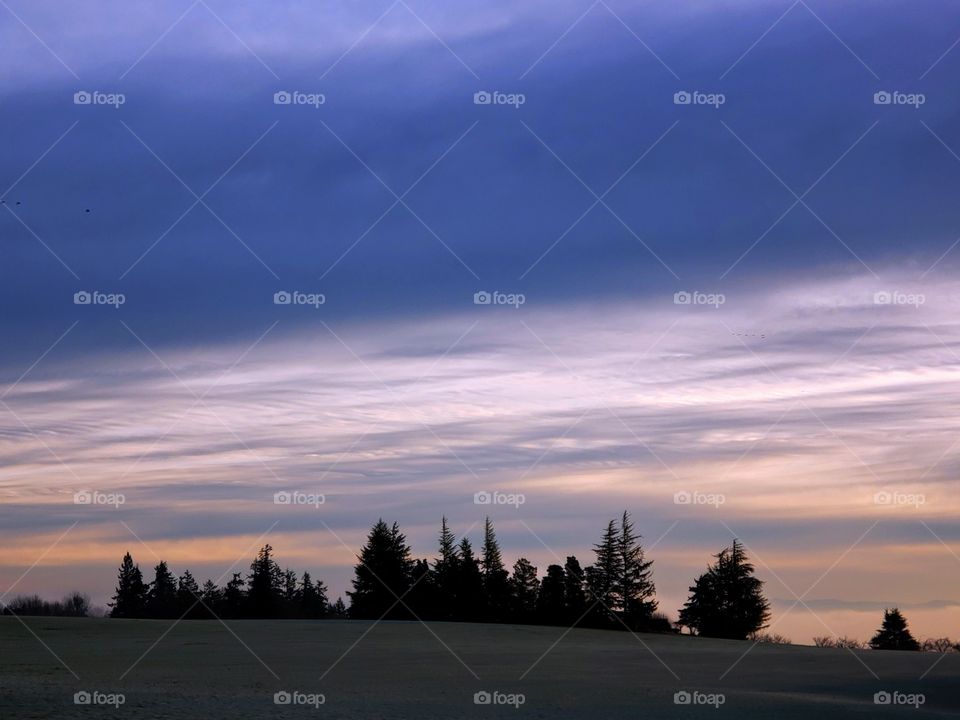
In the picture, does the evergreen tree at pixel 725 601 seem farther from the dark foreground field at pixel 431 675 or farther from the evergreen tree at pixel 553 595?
the dark foreground field at pixel 431 675

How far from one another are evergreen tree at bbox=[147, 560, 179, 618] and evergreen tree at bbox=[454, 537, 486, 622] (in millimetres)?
48316

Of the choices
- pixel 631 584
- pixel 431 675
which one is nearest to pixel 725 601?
pixel 631 584

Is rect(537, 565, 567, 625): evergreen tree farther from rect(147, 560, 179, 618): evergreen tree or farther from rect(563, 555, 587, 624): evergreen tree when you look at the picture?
rect(147, 560, 179, 618): evergreen tree

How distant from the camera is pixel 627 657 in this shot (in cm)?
3431

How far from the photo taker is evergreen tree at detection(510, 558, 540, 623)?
88562 millimetres

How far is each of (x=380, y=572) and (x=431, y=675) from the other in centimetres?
5499

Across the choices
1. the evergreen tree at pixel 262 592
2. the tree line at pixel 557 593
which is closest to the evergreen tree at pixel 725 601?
the tree line at pixel 557 593

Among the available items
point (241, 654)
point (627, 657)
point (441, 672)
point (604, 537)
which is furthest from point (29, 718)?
point (604, 537)

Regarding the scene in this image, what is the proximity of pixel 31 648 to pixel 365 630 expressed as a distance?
16095 millimetres

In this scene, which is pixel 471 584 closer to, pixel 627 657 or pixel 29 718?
pixel 627 657

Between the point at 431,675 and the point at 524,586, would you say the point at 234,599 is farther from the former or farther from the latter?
the point at 431,675

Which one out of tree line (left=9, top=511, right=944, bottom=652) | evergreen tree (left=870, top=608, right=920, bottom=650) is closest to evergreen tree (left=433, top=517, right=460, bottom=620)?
tree line (left=9, top=511, right=944, bottom=652)

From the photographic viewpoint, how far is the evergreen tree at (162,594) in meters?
119

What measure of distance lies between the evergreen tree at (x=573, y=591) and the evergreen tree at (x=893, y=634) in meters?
A: 21.7
